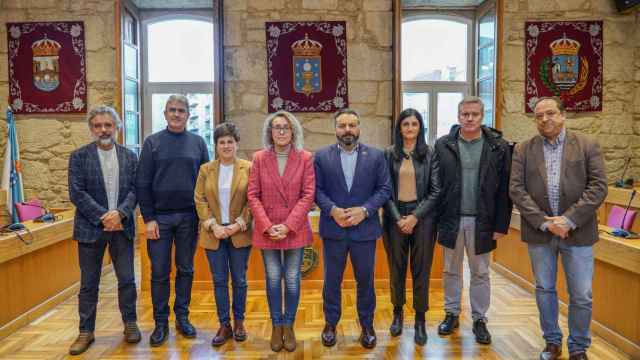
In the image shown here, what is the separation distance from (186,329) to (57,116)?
3.74 m

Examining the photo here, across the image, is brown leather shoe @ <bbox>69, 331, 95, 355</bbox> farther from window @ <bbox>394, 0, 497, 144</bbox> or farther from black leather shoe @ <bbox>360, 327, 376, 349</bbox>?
window @ <bbox>394, 0, 497, 144</bbox>

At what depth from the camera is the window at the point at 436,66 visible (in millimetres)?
6352

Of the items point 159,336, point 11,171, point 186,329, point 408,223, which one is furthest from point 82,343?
point 11,171

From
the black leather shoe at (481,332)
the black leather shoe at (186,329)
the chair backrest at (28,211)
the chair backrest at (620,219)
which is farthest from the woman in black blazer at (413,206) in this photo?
the chair backrest at (28,211)

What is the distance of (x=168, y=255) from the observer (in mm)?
2891

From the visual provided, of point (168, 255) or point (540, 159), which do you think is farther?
point (168, 255)

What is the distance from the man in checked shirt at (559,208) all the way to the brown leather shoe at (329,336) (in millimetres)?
1221

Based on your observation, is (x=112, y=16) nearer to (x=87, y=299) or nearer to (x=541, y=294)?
(x=87, y=299)

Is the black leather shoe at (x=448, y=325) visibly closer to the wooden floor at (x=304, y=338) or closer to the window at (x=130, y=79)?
the wooden floor at (x=304, y=338)

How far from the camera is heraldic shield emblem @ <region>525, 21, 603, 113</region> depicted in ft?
17.4

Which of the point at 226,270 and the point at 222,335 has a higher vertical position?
the point at 226,270

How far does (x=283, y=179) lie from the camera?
105 inches

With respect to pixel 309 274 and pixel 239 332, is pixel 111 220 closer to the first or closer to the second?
pixel 239 332

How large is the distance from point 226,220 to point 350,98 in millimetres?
2993
